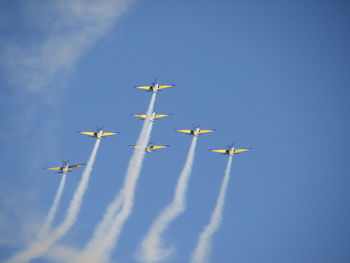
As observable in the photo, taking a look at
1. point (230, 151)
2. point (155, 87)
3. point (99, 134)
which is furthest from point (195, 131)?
point (99, 134)

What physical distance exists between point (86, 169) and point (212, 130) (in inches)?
1288

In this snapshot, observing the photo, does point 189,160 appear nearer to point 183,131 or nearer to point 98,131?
point 183,131

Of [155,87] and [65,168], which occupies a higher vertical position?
[155,87]

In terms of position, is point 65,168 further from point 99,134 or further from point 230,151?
point 230,151

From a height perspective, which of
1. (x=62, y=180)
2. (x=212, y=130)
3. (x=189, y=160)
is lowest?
(x=62, y=180)

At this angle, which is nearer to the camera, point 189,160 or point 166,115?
point 189,160

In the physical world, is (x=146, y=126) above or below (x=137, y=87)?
below

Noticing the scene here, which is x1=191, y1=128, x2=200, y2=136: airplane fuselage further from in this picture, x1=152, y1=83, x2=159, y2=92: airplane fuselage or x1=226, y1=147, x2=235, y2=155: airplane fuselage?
x1=152, y1=83, x2=159, y2=92: airplane fuselage

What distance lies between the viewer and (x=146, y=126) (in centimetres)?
13638

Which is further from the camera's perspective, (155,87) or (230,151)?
(155,87)

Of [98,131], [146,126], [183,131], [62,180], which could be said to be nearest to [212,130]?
[183,131]

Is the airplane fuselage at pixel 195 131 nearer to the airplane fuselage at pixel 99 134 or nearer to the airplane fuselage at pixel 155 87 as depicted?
the airplane fuselage at pixel 155 87

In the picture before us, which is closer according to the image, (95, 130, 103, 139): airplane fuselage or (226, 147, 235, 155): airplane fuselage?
(95, 130, 103, 139): airplane fuselage

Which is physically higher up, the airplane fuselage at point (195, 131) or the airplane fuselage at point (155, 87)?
the airplane fuselage at point (155, 87)
